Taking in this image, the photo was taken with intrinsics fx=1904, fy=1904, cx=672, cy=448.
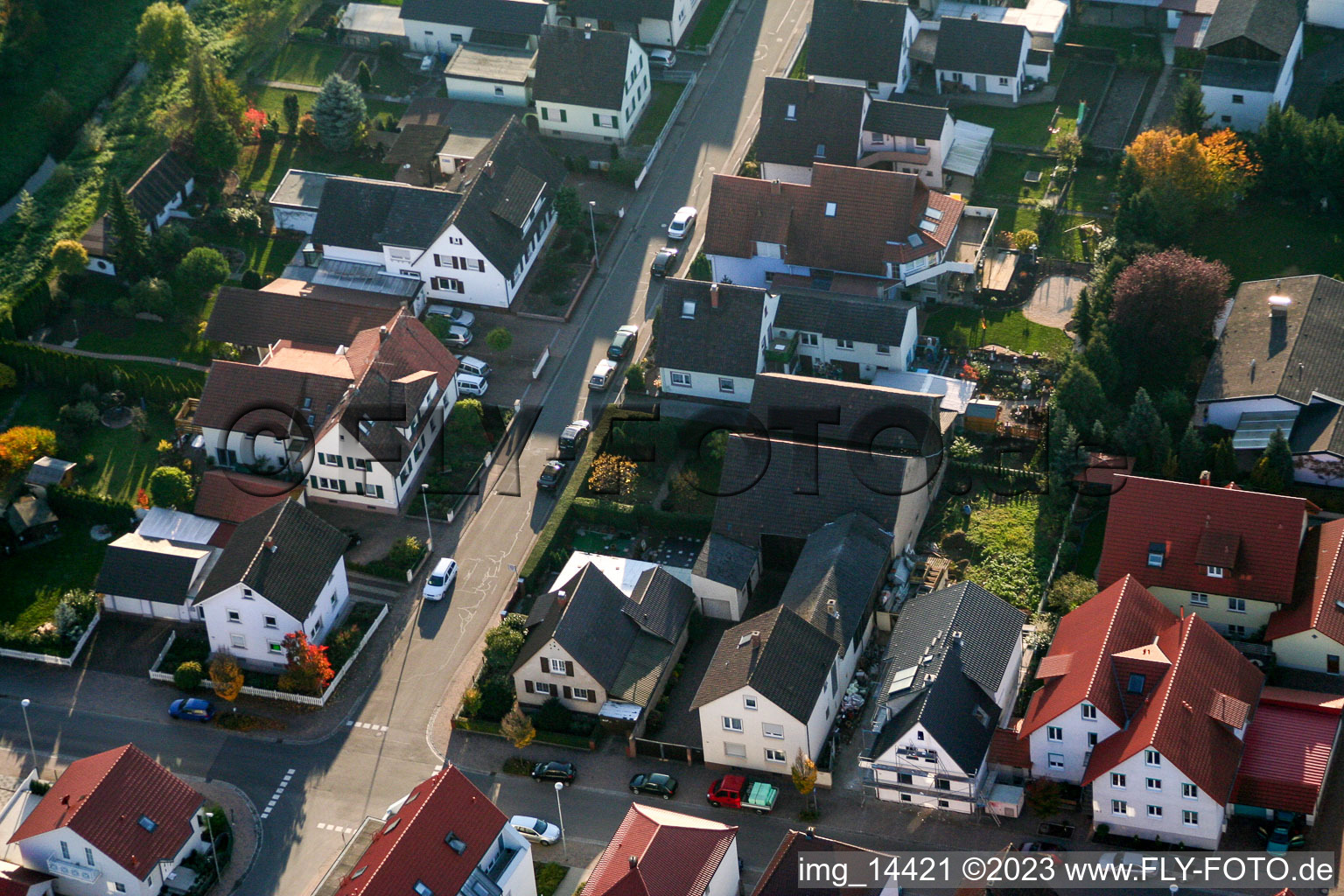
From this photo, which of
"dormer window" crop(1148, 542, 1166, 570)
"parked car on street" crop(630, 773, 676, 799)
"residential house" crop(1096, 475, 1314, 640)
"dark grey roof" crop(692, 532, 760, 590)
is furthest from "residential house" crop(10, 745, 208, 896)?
"dormer window" crop(1148, 542, 1166, 570)

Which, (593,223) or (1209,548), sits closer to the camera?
(1209,548)

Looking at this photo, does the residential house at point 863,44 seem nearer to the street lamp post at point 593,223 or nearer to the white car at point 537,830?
the street lamp post at point 593,223

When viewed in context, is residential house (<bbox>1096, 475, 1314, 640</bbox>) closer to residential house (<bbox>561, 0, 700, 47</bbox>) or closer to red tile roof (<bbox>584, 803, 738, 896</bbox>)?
red tile roof (<bbox>584, 803, 738, 896</bbox>)

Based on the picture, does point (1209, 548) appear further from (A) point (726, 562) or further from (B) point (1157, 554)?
(A) point (726, 562)

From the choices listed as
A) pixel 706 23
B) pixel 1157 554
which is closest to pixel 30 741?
pixel 1157 554

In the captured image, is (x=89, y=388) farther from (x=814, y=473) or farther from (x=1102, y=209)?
(x=1102, y=209)

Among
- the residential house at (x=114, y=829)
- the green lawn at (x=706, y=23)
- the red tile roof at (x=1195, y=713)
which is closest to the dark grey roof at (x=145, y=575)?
the residential house at (x=114, y=829)
